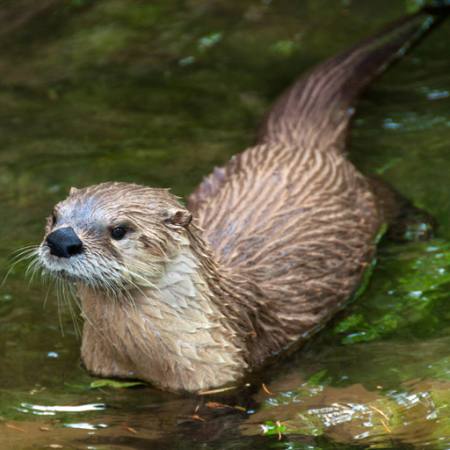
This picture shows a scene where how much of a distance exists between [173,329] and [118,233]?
42 cm

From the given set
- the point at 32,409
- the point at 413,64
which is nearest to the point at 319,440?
the point at 32,409

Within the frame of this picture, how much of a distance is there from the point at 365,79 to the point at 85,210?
7.32ft

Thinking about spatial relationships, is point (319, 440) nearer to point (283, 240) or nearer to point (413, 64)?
point (283, 240)

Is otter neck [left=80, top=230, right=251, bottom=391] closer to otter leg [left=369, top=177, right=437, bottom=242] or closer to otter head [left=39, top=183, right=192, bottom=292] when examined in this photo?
otter head [left=39, top=183, right=192, bottom=292]

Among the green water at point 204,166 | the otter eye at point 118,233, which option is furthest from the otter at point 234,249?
the green water at point 204,166

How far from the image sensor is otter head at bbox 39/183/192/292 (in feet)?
12.4

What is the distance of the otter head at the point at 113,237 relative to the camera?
379 cm

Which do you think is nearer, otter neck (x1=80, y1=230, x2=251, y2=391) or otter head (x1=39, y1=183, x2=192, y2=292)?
otter head (x1=39, y1=183, x2=192, y2=292)

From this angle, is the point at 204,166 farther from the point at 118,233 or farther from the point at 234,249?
the point at 118,233

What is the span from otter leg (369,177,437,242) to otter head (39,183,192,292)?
1478 mm

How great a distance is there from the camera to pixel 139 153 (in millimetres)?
5957

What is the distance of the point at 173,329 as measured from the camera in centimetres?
403

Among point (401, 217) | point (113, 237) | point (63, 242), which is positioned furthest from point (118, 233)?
point (401, 217)

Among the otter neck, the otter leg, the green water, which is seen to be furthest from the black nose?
the otter leg
